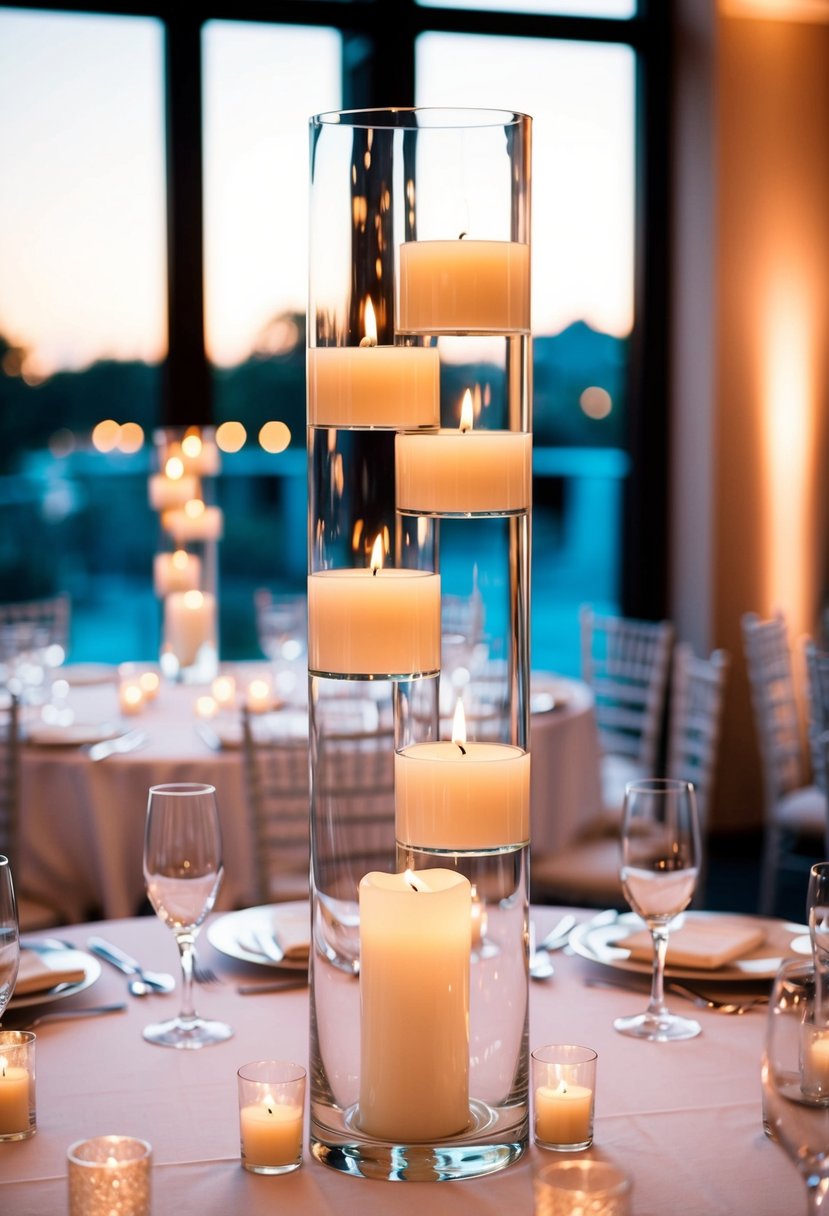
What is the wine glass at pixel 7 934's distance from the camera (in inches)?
49.6

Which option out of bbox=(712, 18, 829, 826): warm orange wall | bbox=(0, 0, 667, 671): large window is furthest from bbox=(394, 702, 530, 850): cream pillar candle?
bbox=(712, 18, 829, 826): warm orange wall

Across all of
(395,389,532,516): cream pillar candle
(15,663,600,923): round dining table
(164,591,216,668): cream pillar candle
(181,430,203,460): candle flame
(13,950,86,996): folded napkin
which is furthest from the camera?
(181,430,203,460): candle flame

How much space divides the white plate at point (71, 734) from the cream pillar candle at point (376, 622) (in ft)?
7.19

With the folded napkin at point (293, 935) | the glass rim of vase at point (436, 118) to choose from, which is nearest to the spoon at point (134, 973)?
the folded napkin at point (293, 935)

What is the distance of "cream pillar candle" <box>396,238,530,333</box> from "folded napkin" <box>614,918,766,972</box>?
2.51 ft

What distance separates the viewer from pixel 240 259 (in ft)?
17.7

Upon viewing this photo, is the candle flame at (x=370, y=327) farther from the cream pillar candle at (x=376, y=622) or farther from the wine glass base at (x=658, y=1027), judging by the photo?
the wine glass base at (x=658, y=1027)

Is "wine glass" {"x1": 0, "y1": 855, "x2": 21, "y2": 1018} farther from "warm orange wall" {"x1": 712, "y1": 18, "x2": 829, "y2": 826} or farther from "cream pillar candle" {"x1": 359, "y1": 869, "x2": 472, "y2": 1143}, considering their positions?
"warm orange wall" {"x1": 712, "y1": 18, "x2": 829, "y2": 826}

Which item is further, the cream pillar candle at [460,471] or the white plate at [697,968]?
the white plate at [697,968]

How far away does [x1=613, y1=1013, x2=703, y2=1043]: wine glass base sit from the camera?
4.80ft

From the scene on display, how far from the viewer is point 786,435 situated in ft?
18.3

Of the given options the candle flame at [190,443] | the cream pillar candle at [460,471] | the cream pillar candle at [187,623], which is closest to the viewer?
the cream pillar candle at [460,471]

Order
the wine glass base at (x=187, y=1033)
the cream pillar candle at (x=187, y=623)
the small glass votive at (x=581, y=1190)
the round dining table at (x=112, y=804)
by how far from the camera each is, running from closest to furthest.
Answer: the small glass votive at (x=581, y=1190) → the wine glass base at (x=187, y=1033) → the round dining table at (x=112, y=804) → the cream pillar candle at (x=187, y=623)

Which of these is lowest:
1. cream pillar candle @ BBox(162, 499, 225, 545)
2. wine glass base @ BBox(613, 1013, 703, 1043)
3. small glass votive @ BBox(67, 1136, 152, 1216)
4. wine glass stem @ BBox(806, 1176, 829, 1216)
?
wine glass base @ BBox(613, 1013, 703, 1043)
